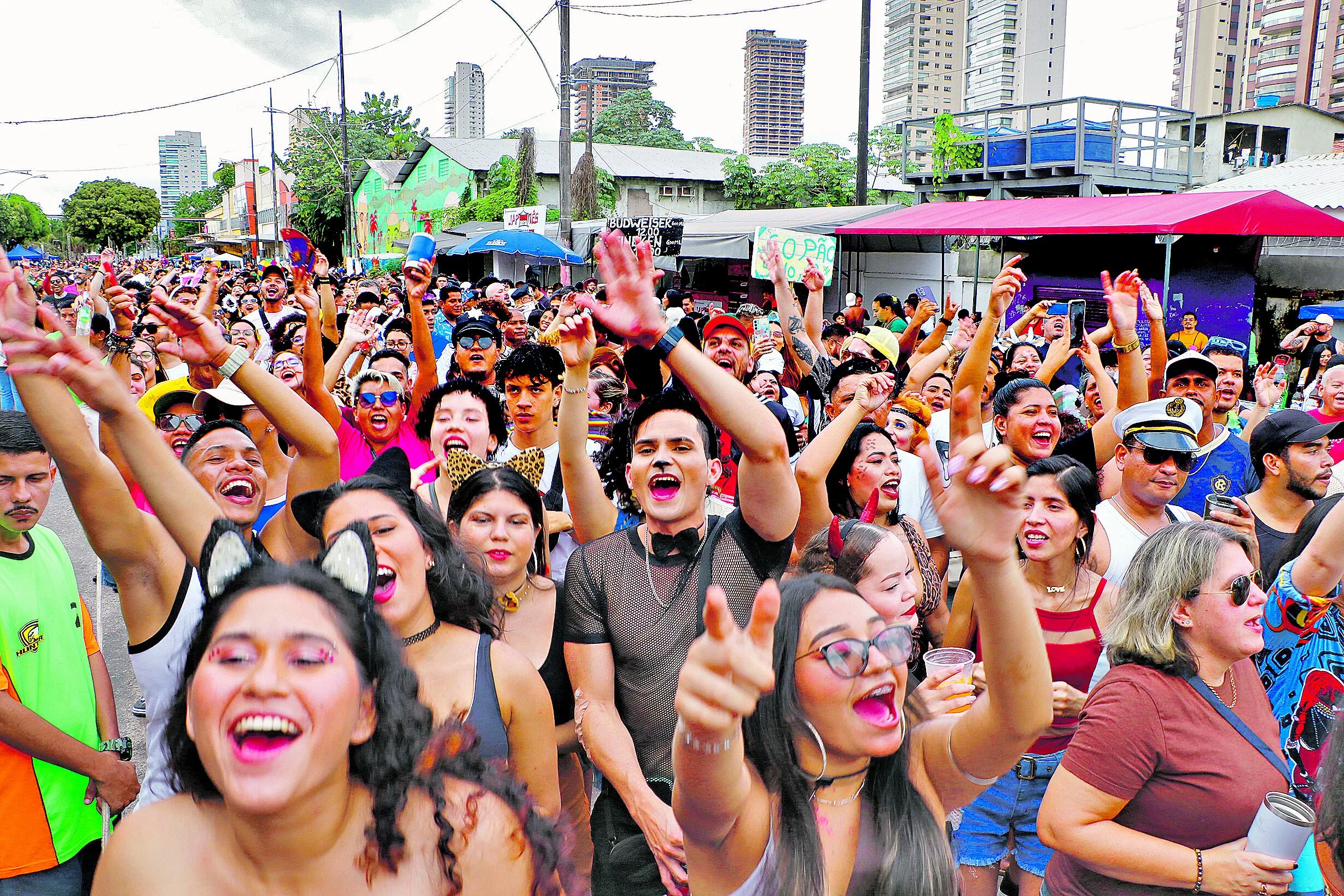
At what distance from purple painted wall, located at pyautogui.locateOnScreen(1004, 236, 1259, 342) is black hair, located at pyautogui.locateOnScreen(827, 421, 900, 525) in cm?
1119

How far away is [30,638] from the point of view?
2.54 metres

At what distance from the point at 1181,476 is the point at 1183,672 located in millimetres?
1525

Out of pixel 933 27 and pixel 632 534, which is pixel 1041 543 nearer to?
pixel 632 534

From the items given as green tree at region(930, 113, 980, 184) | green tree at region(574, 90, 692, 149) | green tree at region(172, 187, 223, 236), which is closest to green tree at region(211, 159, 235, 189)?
green tree at region(172, 187, 223, 236)

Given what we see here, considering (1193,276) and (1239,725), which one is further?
(1193,276)

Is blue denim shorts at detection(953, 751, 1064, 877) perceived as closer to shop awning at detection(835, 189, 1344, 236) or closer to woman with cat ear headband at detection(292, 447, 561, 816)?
woman with cat ear headband at detection(292, 447, 561, 816)

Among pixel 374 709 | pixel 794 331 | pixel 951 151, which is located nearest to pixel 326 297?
pixel 794 331

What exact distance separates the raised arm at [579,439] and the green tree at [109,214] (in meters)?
96.6

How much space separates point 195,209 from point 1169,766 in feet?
451

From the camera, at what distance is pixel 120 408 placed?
2.11 metres

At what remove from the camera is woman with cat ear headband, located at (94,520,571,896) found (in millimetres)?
1527

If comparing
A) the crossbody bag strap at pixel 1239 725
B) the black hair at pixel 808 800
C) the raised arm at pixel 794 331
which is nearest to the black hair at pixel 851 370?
the raised arm at pixel 794 331

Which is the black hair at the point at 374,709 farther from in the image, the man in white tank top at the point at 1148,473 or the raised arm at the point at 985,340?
the raised arm at the point at 985,340

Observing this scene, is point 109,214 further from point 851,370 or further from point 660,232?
point 851,370
